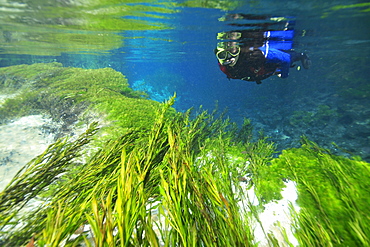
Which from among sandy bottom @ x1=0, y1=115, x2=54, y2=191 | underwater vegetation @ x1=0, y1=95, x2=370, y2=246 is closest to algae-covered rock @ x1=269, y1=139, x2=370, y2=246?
underwater vegetation @ x1=0, y1=95, x2=370, y2=246

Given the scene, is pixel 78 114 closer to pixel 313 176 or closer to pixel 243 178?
pixel 243 178

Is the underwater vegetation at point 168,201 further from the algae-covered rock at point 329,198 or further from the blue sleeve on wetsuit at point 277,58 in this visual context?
the blue sleeve on wetsuit at point 277,58

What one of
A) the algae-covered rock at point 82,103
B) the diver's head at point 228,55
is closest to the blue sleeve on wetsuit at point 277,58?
the diver's head at point 228,55

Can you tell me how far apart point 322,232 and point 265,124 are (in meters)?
10.0

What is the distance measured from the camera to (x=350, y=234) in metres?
1.91

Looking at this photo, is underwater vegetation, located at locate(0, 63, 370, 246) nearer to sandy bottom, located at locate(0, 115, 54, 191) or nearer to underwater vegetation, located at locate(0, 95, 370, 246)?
underwater vegetation, located at locate(0, 95, 370, 246)

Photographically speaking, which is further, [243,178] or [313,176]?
[243,178]

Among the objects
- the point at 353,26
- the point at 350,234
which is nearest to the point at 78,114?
the point at 350,234

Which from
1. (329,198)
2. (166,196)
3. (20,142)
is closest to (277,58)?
(329,198)

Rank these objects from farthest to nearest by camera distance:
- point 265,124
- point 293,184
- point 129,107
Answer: point 265,124 → point 129,107 → point 293,184

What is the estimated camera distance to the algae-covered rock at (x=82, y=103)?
15.8 feet

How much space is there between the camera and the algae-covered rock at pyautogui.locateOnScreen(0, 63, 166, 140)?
4812mm

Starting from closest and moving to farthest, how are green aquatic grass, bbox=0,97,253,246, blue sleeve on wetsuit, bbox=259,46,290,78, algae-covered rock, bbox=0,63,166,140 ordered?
1. green aquatic grass, bbox=0,97,253,246
2. algae-covered rock, bbox=0,63,166,140
3. blue sleeve on wetsuit, bbox=259,46,290,78

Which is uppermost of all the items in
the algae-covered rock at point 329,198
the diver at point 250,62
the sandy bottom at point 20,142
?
the diver at point 250,62
